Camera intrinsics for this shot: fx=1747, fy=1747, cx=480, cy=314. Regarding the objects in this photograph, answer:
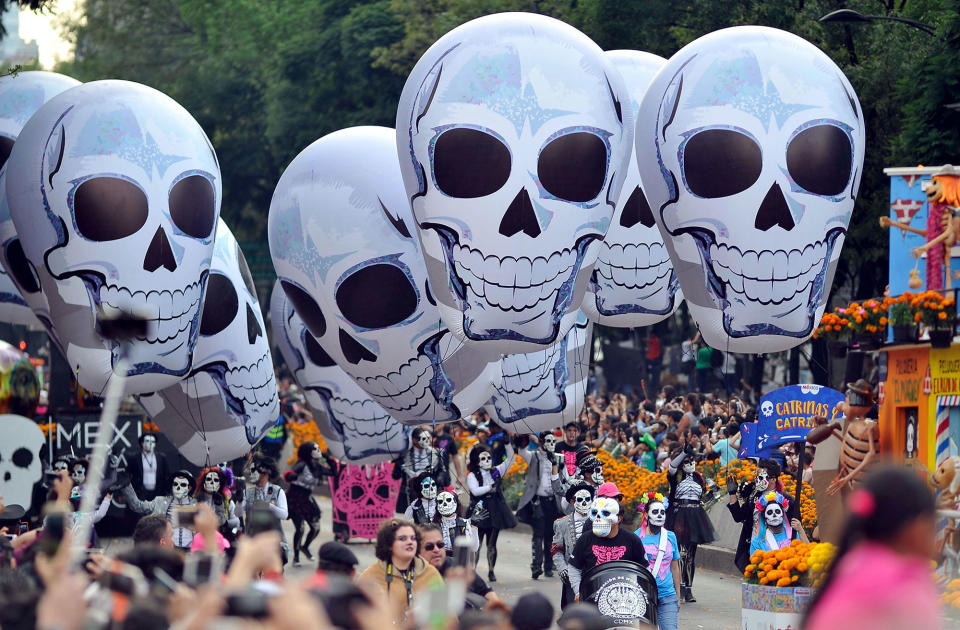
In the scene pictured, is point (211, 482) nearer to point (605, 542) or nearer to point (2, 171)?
point (2, 171)

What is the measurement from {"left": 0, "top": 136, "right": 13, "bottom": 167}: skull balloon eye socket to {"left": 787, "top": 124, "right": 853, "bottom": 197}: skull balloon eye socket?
5958 millimetres

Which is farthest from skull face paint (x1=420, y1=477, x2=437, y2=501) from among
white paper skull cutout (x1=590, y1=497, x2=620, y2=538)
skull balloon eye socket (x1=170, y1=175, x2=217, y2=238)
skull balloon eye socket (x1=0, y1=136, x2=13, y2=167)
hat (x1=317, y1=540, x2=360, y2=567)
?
hat (x1=317, y1=540, x2=360, y2=567)

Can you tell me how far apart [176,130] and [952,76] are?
535 inches

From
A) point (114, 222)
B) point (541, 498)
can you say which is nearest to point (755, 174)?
point (114, 222)

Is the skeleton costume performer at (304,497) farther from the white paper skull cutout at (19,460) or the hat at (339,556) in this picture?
the hat at (339,556)

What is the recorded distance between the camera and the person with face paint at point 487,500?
17.7 metres

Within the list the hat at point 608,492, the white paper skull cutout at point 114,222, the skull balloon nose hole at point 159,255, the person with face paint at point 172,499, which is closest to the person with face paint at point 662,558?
the hat at point 608,492

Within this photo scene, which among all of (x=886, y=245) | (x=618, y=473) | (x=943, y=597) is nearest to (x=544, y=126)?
(x=943, y=597)

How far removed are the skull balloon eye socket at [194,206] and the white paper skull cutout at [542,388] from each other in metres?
3.30

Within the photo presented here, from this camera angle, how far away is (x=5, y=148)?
13.1 m

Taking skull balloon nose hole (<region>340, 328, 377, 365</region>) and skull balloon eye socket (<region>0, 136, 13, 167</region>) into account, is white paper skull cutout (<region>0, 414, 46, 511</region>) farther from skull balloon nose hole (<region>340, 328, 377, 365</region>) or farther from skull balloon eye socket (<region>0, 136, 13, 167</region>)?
skull balloon nose hole (<region>340, 328, 377, 365</region>)

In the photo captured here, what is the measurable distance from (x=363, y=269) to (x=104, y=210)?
6.28 feet

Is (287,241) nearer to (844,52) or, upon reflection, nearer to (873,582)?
(873,582)

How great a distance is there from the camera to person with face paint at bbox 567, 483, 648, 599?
11430 mm
